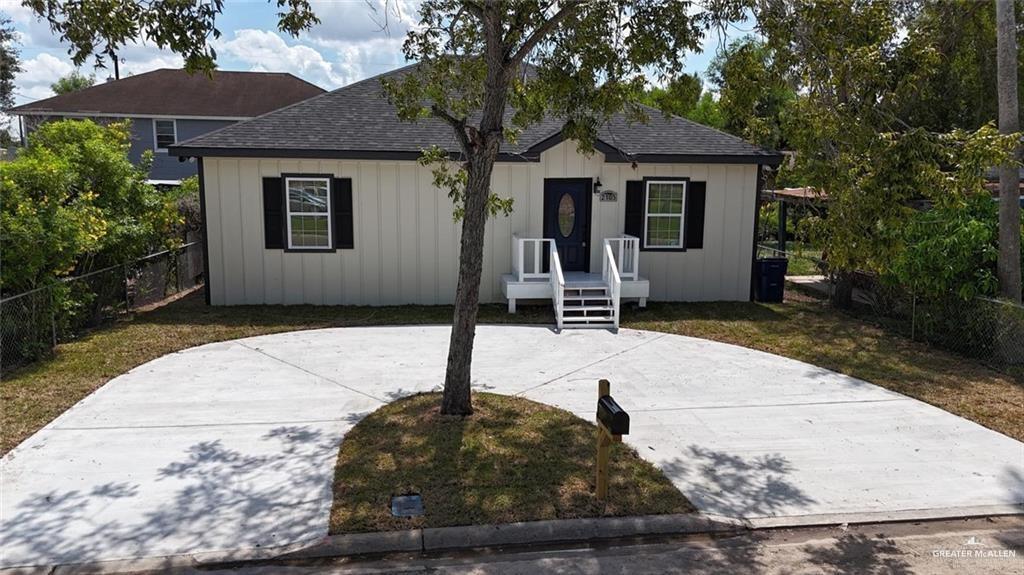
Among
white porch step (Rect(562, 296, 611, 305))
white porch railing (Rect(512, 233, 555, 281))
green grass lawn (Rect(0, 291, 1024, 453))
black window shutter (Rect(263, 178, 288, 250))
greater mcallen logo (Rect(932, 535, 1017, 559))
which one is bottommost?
greater mcallen logo (Rect(932, 535, 1017, 559))

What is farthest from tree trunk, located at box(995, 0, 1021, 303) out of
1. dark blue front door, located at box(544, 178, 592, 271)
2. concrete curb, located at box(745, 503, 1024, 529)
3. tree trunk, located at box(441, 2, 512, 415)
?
tree trunk, located at box(441, 2, 512, 415)

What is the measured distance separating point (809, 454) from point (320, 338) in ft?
22.8

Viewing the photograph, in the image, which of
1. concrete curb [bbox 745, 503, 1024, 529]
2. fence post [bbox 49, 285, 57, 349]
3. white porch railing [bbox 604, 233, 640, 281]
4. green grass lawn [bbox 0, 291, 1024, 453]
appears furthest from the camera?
white porch railing [bbox 604, 233, 640, 281]

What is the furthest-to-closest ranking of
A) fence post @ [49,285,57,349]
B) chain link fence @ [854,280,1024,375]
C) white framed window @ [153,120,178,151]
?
white framed window @ [153,120,178,151], chain link fence @ [854,280,1024,375], fence post @ [49,285,57,349]

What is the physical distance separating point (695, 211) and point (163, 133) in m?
22.7

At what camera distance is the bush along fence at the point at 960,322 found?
974 centimetres

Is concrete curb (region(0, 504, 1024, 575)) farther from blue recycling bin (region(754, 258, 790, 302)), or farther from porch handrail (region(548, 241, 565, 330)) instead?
blue recycling bin (region(754, 258, 790, 302))

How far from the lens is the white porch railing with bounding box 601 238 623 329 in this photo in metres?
11.9

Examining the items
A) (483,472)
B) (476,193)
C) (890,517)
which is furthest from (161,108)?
(890,517)

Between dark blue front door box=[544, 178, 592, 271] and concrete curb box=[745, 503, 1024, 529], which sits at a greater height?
dark blue front door box=[544, 178, 592, 271]

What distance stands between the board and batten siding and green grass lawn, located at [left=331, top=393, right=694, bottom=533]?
603cm

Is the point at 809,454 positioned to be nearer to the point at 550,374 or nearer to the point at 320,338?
the point at 550,374

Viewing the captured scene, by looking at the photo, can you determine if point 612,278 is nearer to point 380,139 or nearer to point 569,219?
point 569,219

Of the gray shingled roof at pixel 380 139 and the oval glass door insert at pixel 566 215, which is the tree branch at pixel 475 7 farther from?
the oval glass door insert at pixel 566 215
